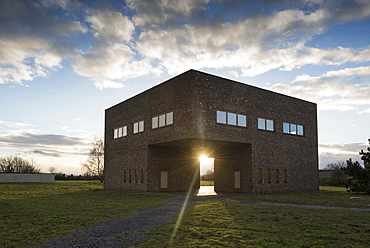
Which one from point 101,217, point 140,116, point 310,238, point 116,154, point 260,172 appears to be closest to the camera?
point 310,238

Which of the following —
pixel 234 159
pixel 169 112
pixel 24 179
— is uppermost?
pixel 169 112

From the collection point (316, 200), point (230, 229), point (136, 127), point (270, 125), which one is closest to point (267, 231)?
point (230, 229)

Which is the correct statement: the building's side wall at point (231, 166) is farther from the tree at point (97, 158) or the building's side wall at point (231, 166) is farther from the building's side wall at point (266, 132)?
the tree at point (97, 158)

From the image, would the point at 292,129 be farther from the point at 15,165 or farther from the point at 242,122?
the point at 15,165

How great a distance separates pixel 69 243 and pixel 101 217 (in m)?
4.06

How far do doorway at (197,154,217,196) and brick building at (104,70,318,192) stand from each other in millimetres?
1109

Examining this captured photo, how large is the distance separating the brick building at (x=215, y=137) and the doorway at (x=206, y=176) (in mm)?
1109

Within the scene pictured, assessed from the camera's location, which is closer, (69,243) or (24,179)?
(69,243)

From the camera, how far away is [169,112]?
77.2ft

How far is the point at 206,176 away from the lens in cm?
6234

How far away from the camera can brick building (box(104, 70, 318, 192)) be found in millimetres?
22109

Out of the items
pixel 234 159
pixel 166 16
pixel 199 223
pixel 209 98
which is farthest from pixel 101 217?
pixel 234 159

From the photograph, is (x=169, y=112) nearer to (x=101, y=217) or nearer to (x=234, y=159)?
(x=234, y=159)

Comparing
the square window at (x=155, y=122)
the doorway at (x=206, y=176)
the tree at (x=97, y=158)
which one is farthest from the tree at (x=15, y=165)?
the square window at (x=155, y=122)
